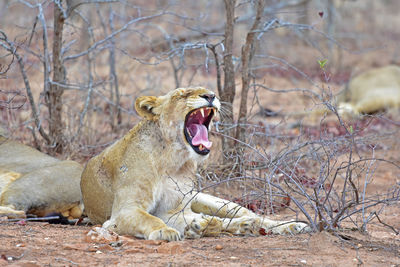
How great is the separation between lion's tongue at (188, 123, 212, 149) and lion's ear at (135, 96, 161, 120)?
30 cm

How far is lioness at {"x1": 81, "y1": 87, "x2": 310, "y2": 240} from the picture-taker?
4215 mm

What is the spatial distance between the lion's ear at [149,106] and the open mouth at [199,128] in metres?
0.27

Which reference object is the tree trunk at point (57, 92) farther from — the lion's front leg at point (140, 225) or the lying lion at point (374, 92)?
the lying lion at point (374, 92)

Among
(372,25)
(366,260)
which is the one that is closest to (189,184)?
(366,260)

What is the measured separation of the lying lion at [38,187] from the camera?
4.88 metres

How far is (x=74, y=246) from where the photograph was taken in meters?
3.64

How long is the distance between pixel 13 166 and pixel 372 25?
22691 millimetres

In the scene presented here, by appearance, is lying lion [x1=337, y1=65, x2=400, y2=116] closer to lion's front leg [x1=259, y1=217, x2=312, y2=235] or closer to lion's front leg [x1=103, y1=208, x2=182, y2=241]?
lion's front leg [x1=259, y1=217, x2=312, y2=235]

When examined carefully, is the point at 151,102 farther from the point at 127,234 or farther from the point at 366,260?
the point at 366,260

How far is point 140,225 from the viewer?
13.4 feet

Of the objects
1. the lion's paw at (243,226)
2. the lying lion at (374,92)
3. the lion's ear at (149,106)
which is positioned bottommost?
the lion's paw at (243,226)

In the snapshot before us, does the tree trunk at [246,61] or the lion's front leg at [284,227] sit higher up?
the tree trunk at [246,61]

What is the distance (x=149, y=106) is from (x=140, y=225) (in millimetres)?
916

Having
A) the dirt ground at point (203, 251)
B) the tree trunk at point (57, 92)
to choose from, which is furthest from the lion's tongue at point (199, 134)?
the tree trunk at point (57, 92)
